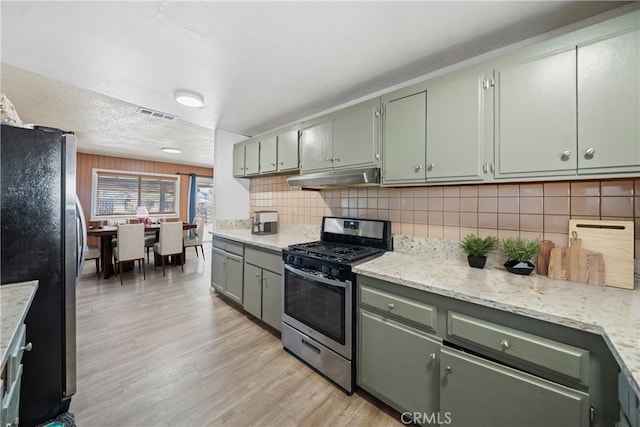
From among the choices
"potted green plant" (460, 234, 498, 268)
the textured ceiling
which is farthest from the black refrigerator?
"potted green plant" (460, 234, 498, 268)

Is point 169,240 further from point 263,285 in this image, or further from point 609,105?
point 609,105

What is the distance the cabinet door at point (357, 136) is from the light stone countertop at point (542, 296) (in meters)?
0.85

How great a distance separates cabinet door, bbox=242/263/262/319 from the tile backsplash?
3.23 feet

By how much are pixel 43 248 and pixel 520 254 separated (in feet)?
8.84

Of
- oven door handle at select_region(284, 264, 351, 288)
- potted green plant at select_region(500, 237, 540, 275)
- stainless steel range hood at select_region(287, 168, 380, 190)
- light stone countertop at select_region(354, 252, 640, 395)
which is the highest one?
stainless steel range hood at select_region(287, 168, 380, 190)

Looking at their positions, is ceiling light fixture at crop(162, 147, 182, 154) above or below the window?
above

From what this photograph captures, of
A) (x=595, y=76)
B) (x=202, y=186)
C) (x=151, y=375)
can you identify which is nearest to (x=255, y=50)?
(x=595, y=76)

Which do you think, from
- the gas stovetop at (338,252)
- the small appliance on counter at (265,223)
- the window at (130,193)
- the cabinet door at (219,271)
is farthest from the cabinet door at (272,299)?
the window at (130,193)

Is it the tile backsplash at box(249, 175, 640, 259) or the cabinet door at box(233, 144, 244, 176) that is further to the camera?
the cabinet door at box(233, 144, 244, 176)

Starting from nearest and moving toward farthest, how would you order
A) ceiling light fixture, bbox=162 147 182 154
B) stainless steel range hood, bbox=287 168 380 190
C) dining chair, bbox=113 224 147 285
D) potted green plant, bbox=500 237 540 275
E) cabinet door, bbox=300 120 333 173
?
potted green plant, bbox=500 237 540 275
stainless steel range hood, bbox=287 168 380 190
cabinet door, bbox=300 120 333 173
dining chair, bbox=113 224 147 285
ceiling light fixture, bbox=162 147 182 154

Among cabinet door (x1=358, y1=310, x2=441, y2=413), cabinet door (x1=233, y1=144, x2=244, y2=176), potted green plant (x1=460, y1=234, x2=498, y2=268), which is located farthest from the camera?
cabinet door (x1=233, y1=144, x2=244, y2=176)

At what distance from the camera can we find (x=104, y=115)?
10.1 feet

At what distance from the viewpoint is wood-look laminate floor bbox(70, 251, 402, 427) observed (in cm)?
148

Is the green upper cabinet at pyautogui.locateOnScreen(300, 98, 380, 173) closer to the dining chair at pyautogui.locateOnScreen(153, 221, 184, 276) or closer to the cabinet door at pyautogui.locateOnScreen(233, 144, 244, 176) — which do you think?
the cabinet door at pyautogui.locateOnScreen(233, 144, 244, 176)
